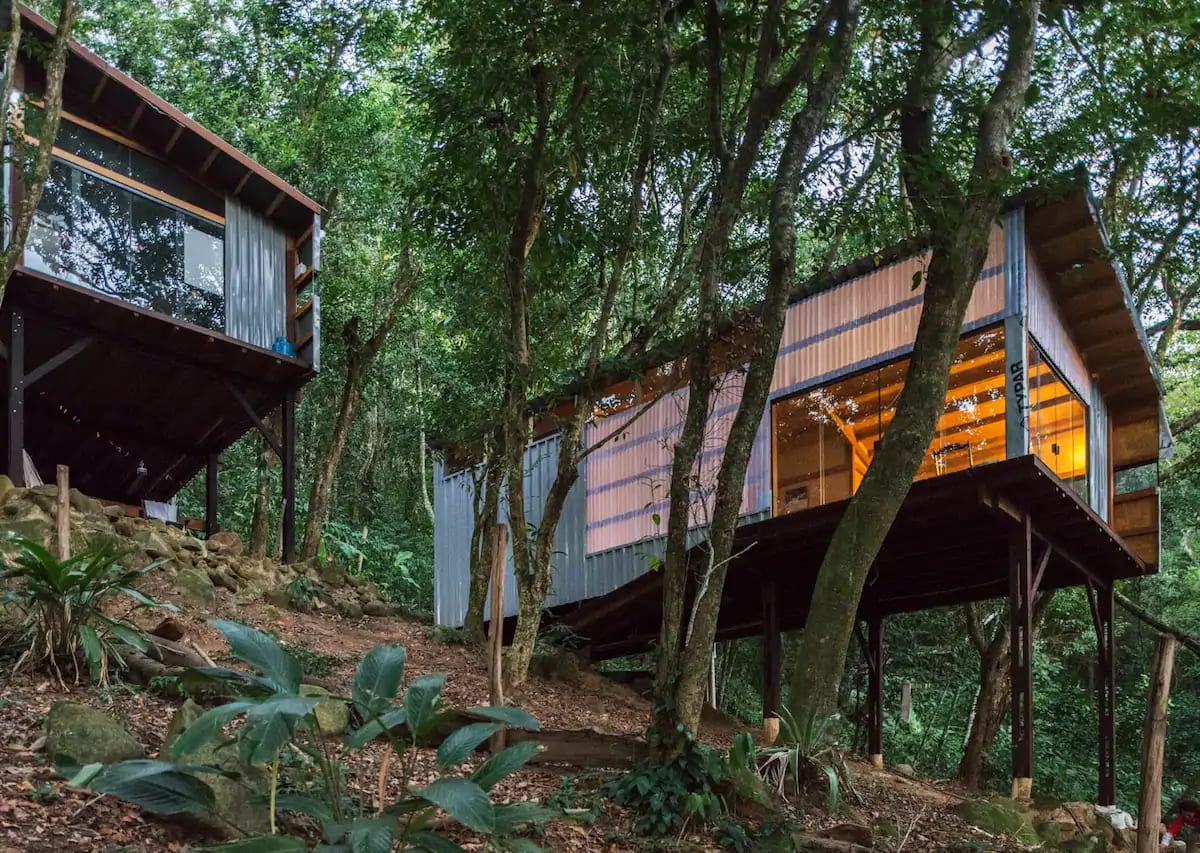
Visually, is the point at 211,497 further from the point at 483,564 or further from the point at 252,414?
the point at 483,564

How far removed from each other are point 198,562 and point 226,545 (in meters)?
1.19

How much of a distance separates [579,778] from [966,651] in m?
14.2

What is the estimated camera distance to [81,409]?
15336 mm

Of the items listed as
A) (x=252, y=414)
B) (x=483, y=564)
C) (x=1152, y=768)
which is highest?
(x=252, y=414)

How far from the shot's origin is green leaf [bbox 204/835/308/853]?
12.6 feet

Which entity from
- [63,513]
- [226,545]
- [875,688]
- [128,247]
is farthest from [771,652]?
[128,247]

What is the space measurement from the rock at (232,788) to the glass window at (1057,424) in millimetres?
7225

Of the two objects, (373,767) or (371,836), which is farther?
(373,767)

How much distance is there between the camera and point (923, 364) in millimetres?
7570

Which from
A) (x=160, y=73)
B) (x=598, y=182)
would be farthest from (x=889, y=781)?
(x=160, y=73)

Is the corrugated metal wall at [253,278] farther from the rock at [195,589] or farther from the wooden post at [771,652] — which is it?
the wooden post at [771,652]

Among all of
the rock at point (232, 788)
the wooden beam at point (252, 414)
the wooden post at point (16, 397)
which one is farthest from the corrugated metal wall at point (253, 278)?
the rock at point (232, 788)

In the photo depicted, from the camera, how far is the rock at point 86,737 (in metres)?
5.06

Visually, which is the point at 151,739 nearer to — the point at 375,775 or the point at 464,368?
the point at 375,775
